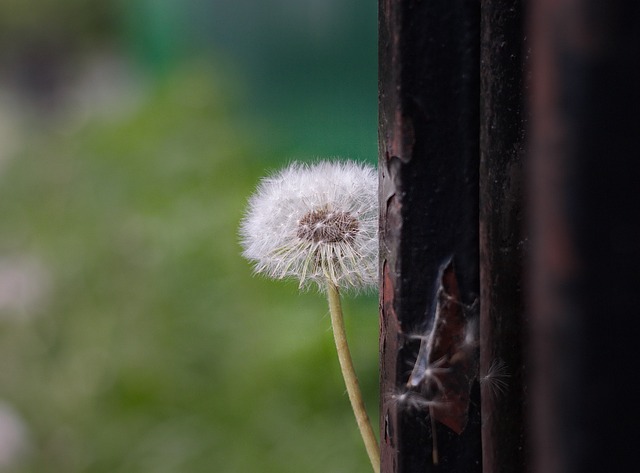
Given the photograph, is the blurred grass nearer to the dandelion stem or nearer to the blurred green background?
Answer: the blurred green background

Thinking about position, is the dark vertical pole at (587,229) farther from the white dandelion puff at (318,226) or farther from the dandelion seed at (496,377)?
the white dandelion puff at (318,226)

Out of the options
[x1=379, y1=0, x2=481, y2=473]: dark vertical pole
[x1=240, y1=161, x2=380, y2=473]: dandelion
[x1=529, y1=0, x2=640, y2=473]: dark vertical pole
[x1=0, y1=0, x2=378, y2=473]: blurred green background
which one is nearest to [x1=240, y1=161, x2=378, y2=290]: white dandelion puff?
[x1=240, y1=161, x2=380, y2=473]: dandelion

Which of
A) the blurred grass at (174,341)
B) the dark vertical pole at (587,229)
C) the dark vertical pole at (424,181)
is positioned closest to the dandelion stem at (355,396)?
the dark vertical pole at (424,181)

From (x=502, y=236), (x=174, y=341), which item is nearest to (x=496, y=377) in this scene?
(x=502, y=236)

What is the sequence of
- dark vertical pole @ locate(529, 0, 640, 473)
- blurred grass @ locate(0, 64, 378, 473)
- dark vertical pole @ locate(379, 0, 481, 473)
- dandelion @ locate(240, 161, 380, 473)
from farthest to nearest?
blurred grass @ locate(0, 64, 378, 473) → dandelion @ locate(240, 161, 380, 473) → dark vertical pole @ locate(379, 0, 481, 473) → dark vertical pole @ locate(529, 0, 640, 473)

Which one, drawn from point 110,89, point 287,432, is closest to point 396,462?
point 287,432

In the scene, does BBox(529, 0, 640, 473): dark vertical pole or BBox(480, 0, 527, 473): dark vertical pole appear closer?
BBox(529, 0, 640, 473): dark vertical pole

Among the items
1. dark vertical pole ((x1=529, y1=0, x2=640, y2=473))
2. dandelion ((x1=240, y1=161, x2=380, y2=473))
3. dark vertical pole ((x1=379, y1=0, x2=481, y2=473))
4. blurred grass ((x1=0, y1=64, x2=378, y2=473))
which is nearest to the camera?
dark vertical pole ((x1=529, y1=0, x2=640, y2=473))

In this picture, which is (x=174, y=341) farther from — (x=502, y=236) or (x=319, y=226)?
(x=502, y=236)
